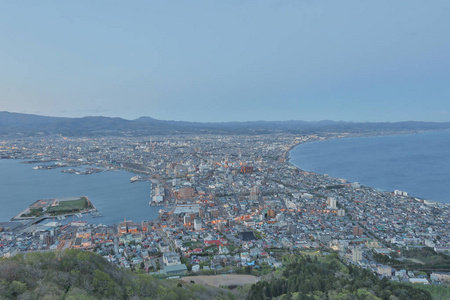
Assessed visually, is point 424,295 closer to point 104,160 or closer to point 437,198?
point 437,198

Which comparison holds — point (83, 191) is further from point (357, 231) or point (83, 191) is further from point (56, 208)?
point (357, 231)

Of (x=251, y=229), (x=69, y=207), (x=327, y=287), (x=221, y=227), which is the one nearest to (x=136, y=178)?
(x=69, y=207)

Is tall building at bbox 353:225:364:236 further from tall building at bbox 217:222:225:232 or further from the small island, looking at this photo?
the small island

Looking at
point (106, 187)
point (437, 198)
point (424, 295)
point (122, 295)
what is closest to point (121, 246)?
point (122, 295)

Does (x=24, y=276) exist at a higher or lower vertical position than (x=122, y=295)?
higher

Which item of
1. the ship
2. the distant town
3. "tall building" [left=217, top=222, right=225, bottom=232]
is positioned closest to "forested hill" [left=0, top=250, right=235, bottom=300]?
the distant town

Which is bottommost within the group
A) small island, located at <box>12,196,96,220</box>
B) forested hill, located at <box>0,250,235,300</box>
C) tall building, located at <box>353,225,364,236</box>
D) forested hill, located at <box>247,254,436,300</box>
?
tall building, located at <box>353,225,364,236</box>
